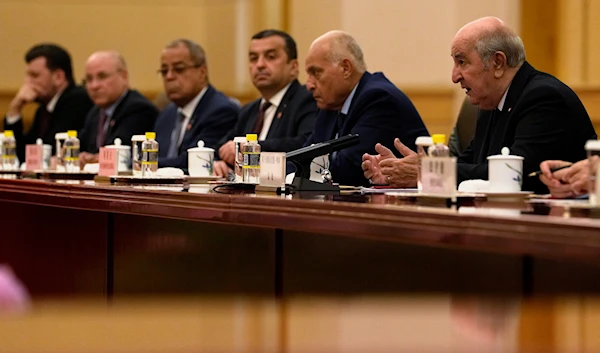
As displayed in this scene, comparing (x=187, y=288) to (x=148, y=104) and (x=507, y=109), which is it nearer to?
(x=507, y=109)

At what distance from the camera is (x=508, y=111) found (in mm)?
3629

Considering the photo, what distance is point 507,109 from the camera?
3.64 metres

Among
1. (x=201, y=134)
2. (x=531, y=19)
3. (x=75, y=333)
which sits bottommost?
(x=75, y=333)

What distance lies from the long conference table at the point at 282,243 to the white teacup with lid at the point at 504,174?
0.40 feet

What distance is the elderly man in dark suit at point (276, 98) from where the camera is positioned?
5242 mm

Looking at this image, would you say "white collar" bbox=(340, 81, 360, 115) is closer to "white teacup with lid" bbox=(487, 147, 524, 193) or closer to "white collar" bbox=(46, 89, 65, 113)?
"white teacup with lid" bbox=(487, 147, 524, 193)

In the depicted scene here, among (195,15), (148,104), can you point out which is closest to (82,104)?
(148,104)

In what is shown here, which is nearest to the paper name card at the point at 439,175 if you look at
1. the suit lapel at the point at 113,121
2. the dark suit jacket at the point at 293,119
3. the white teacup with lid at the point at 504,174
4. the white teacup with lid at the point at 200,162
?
the white teacup with lid at the point at 504,174

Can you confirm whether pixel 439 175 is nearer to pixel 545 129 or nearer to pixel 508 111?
pixel 545 129

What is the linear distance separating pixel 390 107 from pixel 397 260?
212 centimetres

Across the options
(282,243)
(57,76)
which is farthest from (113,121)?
(282,243)

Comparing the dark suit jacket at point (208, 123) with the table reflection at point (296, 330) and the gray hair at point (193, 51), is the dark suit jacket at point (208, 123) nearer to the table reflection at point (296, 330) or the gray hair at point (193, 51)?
the gray hair at point (193, 51)

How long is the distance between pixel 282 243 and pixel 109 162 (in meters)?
1.62

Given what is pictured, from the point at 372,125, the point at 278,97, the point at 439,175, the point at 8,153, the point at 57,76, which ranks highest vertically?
the point at 57,76
